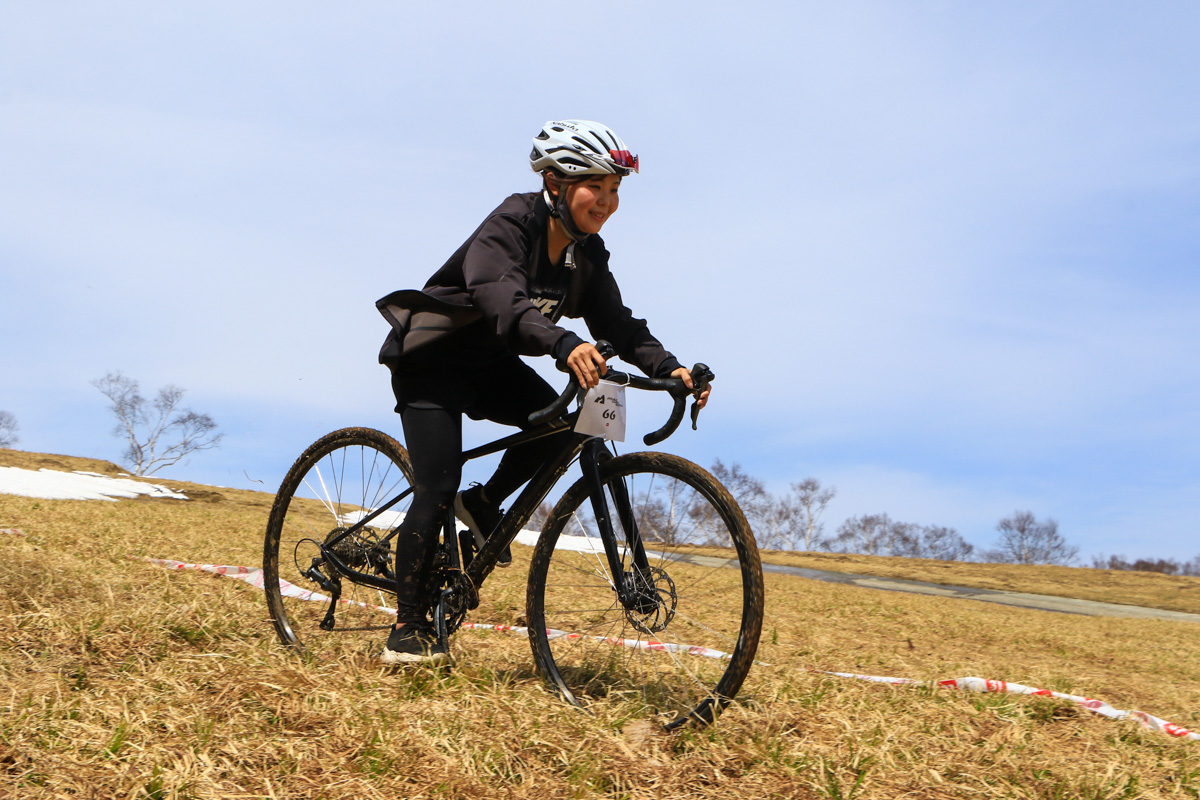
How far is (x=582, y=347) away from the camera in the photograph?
2.73 meters

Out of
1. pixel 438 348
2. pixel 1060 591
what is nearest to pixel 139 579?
pixel 438 348

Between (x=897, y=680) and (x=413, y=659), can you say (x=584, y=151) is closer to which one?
(x=413, y=659)

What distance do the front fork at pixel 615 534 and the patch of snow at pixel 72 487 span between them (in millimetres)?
13328

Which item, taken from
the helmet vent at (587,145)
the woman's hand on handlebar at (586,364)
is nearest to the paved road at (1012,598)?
the helmet vent at (587,145)

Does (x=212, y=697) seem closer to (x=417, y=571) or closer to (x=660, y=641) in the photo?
(x=417, y=571)

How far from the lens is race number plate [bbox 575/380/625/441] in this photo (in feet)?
10.2

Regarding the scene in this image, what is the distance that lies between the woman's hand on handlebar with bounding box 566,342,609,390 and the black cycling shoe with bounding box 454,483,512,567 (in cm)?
116

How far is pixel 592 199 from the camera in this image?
3.25 metres

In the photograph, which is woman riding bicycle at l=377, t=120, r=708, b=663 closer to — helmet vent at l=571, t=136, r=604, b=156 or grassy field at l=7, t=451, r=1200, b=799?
helmet vent at l=571, t=136, r=604, b=156

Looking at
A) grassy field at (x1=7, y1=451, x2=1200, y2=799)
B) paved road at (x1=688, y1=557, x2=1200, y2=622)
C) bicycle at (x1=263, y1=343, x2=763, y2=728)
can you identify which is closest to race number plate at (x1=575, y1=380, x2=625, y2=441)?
bicycle at (x1=263, y1=343, x2=763, y2=728)

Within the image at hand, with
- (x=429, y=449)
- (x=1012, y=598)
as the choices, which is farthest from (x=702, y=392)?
(x=1012, y=598)

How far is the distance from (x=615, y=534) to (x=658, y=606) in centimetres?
Result: 30

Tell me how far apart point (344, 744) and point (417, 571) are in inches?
37.6

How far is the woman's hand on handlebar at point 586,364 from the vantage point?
2.70 meters
